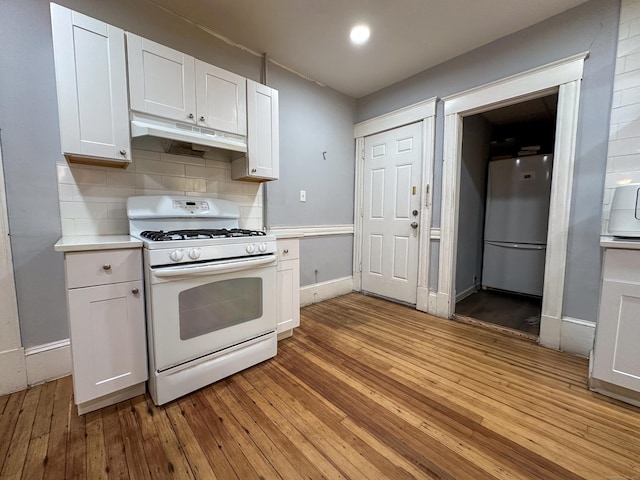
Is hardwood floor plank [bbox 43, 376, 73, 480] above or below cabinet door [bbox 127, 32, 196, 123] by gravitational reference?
below

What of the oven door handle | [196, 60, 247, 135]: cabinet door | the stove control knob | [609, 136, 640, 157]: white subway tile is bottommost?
the oven door handle

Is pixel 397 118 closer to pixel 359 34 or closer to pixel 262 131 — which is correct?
pixel 359 34

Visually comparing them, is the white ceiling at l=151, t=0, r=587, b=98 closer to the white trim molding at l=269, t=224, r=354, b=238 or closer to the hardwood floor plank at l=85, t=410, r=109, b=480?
the white trim molding at l=269, t=224, r=354, b=238

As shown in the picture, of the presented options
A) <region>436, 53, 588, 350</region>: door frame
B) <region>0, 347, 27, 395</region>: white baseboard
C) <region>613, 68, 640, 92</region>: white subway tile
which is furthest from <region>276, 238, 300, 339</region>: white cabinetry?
<region>613, 68, 640, 92</region>: white subway tile

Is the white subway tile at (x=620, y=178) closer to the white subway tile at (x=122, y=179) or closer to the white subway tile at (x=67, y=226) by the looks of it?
the white subway tile at (x=122, y=179)

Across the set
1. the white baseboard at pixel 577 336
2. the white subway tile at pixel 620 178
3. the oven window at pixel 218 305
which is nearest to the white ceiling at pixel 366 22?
the white subway tile at pixel 620 178

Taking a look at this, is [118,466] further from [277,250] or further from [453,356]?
[453,356]

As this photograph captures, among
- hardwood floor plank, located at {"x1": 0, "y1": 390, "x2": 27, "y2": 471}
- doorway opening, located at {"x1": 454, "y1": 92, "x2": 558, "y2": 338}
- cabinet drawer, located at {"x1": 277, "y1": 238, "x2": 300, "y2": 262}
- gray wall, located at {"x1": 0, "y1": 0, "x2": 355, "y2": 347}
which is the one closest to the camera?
hardwood floor plank, located at {"x1": 0, "y1": 390, "x2": 27, "y2": 471}

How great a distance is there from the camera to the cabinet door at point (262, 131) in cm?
212

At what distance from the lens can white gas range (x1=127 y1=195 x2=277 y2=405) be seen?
1.43m

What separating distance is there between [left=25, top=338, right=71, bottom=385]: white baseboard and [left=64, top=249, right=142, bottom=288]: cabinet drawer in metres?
0.77

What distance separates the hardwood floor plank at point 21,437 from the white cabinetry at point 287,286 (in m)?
1.39

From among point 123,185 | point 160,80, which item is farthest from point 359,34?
point 123,185

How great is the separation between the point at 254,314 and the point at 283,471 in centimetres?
91
